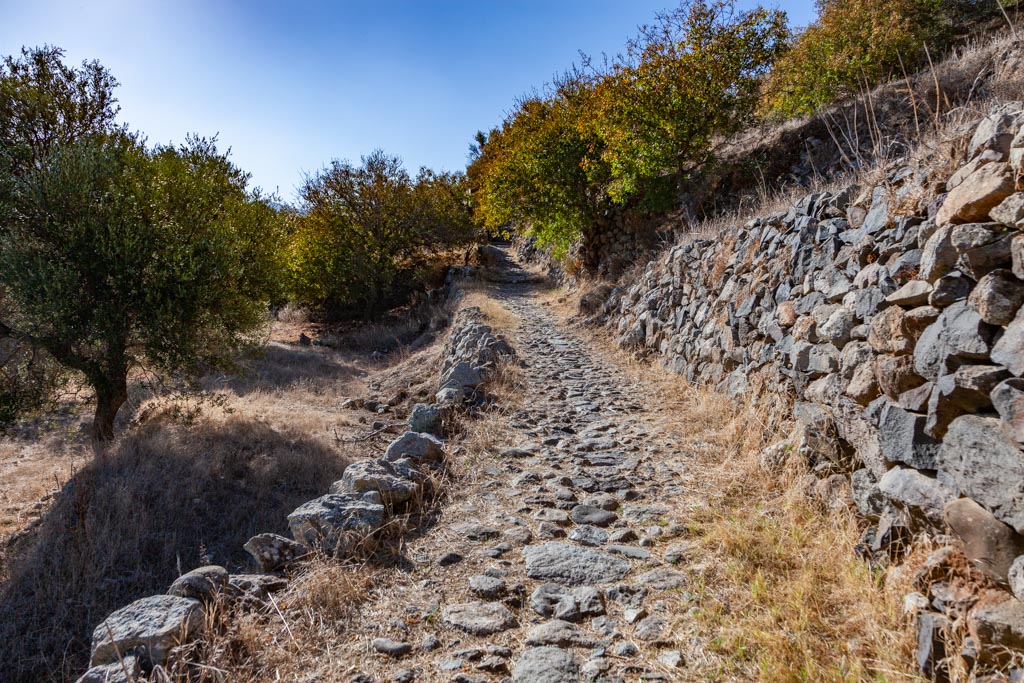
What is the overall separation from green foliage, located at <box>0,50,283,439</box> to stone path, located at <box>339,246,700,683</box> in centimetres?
821

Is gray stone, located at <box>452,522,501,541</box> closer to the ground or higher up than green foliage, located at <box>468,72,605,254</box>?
closer to the ground

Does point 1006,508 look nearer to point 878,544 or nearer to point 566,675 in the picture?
point 878,544

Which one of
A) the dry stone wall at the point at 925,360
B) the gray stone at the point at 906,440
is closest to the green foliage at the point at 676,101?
the dry stone wall at the point at 925,360

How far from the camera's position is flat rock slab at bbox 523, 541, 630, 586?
3.94 meters

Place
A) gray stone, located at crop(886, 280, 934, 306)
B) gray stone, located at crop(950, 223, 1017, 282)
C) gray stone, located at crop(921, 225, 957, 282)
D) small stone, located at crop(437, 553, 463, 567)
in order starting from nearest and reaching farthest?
gray stone, located at crop(950, 223, 1017, 282)
gray stone, located at crop(921, 225, 957, 282)
gray stone, located at crop(886, 280, 934, 306)
small stone, located at crop(437, 553, 463, 567)

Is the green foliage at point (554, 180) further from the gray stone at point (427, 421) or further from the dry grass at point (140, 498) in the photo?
the gray stone at point (427, 421)

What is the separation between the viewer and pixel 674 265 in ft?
36.7

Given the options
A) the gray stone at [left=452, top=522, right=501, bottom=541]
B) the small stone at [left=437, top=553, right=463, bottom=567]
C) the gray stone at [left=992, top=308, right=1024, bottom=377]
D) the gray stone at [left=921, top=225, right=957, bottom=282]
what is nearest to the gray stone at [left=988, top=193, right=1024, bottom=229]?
the gray stone at [left=921, top=225, right=957, bottom=282]

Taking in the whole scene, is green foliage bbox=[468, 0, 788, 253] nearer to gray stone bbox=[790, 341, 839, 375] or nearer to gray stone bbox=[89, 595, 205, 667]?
gray stone bbox=[790, 341, 839, 375]

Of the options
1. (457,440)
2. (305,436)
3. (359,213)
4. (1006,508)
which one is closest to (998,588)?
(1006,508)

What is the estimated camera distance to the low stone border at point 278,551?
3340mm

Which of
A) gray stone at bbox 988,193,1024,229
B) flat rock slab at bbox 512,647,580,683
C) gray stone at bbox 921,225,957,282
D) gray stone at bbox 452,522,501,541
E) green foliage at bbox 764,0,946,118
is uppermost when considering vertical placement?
green foliage at bbox 764,0,946,118

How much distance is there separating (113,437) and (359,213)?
17722 mm

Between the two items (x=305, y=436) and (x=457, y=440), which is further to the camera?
(x=305, y=436)
